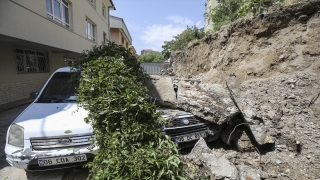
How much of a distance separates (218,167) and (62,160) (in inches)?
87.0

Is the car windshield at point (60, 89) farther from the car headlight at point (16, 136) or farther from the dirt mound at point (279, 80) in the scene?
the dirt mound at point (279, 80)

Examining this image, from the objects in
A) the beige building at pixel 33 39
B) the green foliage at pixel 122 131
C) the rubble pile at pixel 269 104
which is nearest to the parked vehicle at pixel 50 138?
the green foliage at pixel 122 131

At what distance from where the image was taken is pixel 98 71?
2.70 meters

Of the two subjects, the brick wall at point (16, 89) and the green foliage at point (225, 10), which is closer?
the brick wall at point (16, 89)

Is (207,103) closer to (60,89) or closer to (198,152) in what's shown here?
(198,152)

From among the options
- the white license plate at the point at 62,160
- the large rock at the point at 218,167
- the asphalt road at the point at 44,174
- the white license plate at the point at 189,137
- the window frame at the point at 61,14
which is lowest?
the asphalt road at the point at 44,174

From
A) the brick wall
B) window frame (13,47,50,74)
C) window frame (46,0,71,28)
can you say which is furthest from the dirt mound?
window frame (13,47,50,74)

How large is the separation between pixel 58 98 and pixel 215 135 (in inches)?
129

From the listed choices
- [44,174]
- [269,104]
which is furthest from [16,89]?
[269,104]

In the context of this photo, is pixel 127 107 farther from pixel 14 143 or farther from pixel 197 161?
pixel 14 143

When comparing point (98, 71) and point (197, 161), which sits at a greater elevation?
point (98, 71)

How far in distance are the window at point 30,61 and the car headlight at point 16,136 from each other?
690 centimetres

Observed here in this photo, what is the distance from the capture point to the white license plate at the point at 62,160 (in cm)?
212

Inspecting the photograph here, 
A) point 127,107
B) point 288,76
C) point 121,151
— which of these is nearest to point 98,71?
point 127,107
